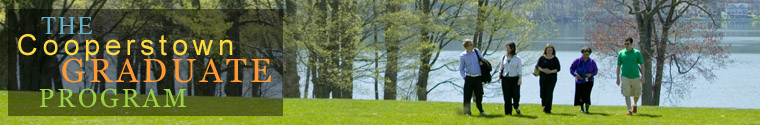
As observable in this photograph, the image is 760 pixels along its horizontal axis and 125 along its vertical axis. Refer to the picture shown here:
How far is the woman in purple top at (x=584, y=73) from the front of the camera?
12.8 meters

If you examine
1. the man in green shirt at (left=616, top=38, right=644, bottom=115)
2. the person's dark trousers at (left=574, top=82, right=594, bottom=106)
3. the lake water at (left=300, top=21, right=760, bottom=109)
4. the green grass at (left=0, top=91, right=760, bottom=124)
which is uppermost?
the man in green shirt at (left=616, top=38, right=644, bottom=115)

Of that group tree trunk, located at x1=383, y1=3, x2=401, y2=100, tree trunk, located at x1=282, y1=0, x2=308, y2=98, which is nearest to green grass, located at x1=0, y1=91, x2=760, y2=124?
tree trunk, located at x1=282, y1=0, x2=308, y2=98

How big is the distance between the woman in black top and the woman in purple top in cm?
42

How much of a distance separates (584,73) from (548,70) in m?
0.68

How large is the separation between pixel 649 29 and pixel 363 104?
14.8 meters

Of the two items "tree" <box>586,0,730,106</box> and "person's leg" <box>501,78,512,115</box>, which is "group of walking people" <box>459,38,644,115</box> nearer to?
"person's leg" <box>501,78,512,115</box>

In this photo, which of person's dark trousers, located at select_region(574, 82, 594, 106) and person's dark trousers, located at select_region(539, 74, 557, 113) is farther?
person's dark trousers, located at select_region(574, 82, 594, 106)

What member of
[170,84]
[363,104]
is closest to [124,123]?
[363,104]

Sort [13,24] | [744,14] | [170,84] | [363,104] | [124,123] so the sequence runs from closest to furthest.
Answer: [124,123], [363,104], [13,24], [170,84], [744,14]

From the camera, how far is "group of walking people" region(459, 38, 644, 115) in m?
11.8

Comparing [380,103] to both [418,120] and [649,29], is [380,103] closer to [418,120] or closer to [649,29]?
[418,120]

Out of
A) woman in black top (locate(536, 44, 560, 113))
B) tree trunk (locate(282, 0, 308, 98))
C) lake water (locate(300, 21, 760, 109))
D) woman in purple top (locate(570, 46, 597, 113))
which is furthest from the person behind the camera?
lake water (locate(300, 21, 760, 109))

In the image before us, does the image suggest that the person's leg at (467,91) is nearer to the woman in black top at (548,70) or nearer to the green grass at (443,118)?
the green grass at (443,118)

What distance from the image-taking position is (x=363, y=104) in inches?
632
